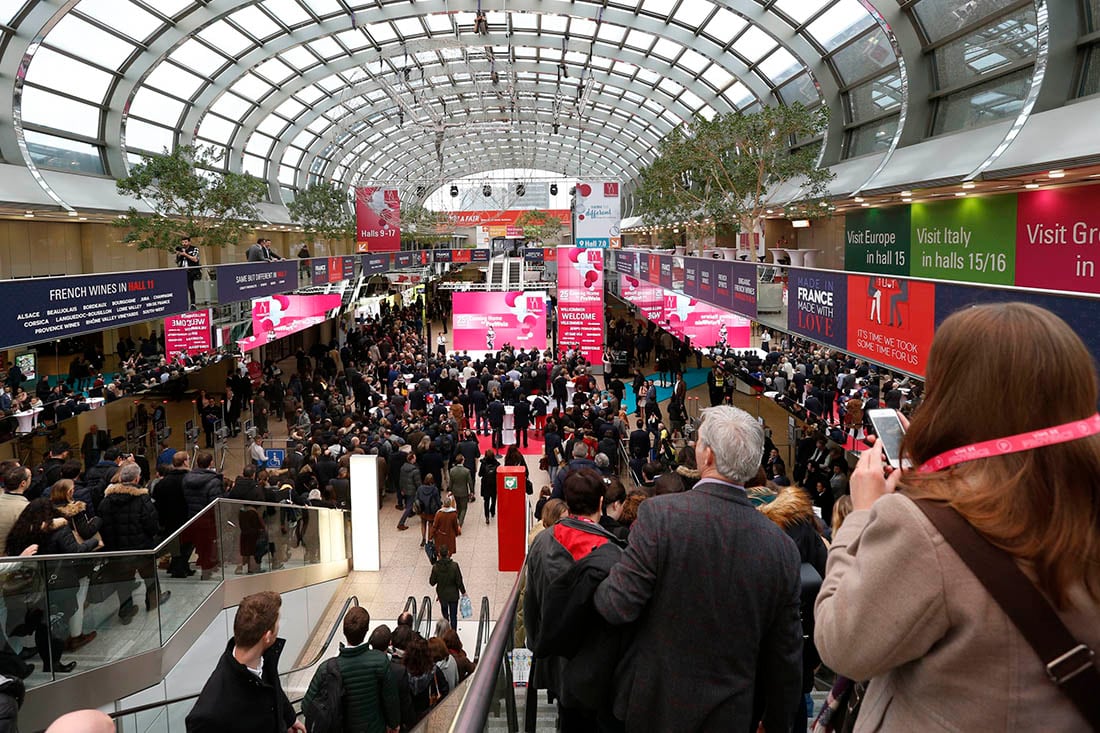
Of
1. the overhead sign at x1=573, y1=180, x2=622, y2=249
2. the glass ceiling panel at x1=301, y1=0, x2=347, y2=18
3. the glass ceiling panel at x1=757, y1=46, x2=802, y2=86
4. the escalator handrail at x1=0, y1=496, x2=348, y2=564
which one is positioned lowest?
the escalator handrail at x1=0, y1=496, x2=348, y2=564

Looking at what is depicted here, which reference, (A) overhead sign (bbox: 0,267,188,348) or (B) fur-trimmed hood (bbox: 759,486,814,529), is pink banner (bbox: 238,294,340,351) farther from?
(B) fur-trimmed hood (bbox: 759,486,814,529)

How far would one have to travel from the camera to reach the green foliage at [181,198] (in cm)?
2031

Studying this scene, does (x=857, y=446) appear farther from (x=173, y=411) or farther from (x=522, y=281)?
(x=522, y=281)

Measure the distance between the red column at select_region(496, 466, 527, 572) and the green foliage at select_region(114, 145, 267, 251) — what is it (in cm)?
1431

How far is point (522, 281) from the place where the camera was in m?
33.4

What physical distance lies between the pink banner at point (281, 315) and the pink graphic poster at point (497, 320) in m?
4.15

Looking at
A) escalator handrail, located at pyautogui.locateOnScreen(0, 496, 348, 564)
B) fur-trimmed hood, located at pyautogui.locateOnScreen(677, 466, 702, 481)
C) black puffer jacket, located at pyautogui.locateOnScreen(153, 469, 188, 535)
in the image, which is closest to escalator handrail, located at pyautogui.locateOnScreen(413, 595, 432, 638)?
escalator handrail, located at pyautogui.locateOnScreen(0, 496, 348, 564)

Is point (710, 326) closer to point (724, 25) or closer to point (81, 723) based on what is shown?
point (724, 25)

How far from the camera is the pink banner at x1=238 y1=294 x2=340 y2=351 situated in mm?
18375

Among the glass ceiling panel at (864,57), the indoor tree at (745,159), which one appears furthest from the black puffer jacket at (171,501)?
the glass ceiling panel at (864,57)

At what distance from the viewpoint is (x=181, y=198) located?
21312 mm

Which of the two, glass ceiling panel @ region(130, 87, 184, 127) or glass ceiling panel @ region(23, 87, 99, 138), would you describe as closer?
glass ceiling panel @ region(23, 87, 99, 138)

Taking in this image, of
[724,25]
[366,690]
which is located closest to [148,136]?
[724,25]

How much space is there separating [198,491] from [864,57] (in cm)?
2062
